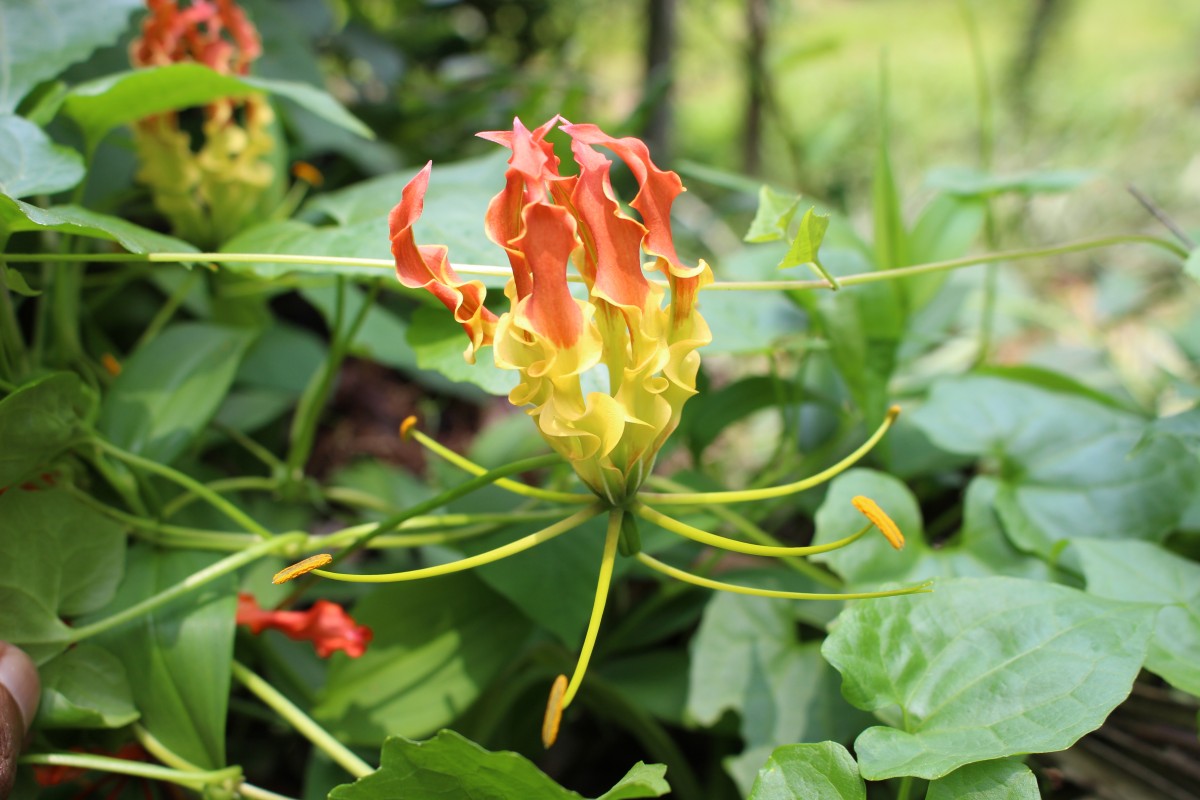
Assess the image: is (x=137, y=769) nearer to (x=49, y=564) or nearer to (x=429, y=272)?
(x=49, y=564)

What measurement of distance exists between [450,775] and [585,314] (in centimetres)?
27

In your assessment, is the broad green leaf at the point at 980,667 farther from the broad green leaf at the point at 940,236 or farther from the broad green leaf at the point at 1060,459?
the broad green leaf at the point at 940,236

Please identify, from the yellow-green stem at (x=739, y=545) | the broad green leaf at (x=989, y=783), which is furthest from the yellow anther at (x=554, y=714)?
the broad green leaf at (x=989, y=783)

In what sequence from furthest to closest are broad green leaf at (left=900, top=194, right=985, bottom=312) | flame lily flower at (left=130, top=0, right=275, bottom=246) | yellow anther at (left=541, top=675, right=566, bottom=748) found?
broad green leaf at (left=900, top=194, right=985, bottom=312)
flame lily flower at (left=130, top=0, right=275, bottom=246)
yellow anther at (left=541, top=675, right=566, bottom=748)

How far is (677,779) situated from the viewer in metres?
0.81

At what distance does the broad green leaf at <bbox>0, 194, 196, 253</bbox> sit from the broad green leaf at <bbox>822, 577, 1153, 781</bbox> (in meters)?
0.52

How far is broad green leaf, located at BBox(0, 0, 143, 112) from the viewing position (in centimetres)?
75

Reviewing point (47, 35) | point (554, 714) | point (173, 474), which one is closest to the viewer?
point (554, 714)

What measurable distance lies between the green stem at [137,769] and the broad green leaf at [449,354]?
0.32 m

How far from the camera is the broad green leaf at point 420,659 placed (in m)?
0.72

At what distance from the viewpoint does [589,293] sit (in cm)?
49

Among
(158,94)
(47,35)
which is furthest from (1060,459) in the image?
(47,35)

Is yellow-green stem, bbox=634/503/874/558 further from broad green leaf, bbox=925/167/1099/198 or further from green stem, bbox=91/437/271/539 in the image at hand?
broad green leaf, bbox=925/167/1099/198

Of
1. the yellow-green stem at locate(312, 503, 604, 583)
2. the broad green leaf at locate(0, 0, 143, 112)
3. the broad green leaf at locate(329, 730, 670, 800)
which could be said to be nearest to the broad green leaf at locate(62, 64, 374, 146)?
the broad green leaf at locate(0, 0, 143, 112)
